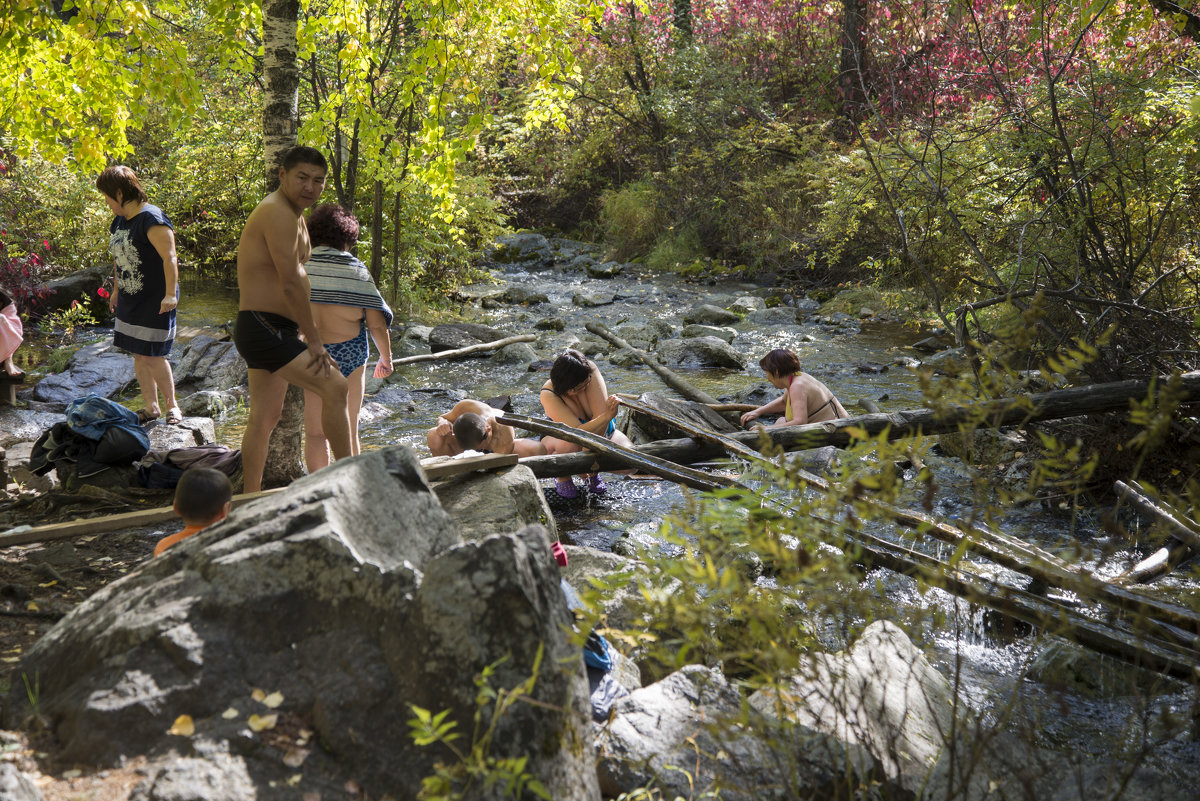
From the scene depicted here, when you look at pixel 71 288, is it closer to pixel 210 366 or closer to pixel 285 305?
pixel 210 366

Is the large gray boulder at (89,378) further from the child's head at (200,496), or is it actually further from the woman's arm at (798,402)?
the woman's arm at (798,402)

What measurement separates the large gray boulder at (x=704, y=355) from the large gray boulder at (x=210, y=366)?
5165mm

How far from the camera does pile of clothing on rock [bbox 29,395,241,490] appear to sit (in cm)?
498

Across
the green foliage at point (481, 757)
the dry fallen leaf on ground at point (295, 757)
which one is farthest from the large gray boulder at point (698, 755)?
the dry fallen leaf on ground at point (295, 757)

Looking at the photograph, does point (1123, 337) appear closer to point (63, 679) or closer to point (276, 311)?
point (276, 311)

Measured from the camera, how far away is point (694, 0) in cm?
2048

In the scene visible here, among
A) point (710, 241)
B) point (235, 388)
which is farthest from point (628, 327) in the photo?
point (710, 241)

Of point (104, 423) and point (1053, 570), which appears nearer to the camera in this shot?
point (1053, 570)

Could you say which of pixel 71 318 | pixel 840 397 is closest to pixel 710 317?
pixel 840 397

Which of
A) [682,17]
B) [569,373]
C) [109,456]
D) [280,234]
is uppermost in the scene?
[682,17]

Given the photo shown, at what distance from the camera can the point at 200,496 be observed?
10.3 ft

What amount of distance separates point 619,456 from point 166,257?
3632 millimetres

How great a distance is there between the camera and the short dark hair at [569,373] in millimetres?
5695

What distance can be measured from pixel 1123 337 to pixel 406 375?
23.9ft
